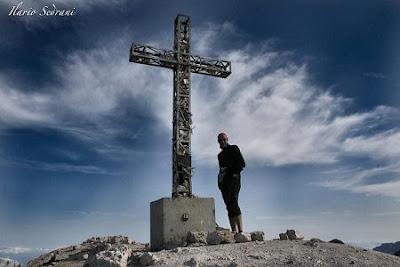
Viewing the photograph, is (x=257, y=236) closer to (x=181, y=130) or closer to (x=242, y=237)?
(x=242, y=237)

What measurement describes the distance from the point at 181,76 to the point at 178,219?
5108mm

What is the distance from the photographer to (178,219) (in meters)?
11.2

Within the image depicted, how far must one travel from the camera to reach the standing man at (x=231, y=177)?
9305 millimetres

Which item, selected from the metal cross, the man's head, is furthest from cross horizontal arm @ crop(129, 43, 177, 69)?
the man's head

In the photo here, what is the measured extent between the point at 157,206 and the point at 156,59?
5127mm

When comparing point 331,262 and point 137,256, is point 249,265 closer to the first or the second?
point 331,262

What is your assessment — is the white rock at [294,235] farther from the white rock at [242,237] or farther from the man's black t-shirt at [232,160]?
the man's black t-shirt at [232,160]

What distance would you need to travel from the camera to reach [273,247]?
7453 mm

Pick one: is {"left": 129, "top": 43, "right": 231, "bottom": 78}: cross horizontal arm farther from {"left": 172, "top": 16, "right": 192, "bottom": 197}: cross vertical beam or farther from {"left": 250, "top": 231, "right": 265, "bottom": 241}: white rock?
{"left": 250, "top": 231, "right": 265, "bottom": 241}: white rock

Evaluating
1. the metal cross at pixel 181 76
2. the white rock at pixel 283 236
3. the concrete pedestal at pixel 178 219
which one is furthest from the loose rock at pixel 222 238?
the metal cross at pixel 181 76

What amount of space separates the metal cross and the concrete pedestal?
6.27ft

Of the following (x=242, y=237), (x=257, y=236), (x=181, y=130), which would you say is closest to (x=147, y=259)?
(x=242, y=237)

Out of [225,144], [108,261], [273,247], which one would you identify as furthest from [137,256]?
[225,144]

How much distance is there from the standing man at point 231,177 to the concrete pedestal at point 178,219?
190cm
